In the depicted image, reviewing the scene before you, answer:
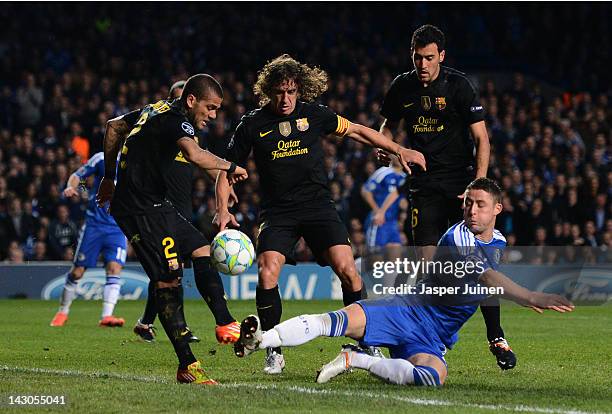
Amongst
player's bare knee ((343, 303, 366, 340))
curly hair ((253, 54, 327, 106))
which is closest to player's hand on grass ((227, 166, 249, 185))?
curly hair ((253, 54, 327, 106))

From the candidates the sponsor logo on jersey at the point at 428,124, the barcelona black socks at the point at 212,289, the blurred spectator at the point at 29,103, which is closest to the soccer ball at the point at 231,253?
the barcelona black socks at the point at 212,289

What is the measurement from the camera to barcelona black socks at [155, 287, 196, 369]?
748 cm

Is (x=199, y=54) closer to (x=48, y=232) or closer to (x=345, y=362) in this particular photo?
(x=48, y=232)

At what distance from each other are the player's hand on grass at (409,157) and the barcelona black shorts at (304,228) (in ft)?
2.20

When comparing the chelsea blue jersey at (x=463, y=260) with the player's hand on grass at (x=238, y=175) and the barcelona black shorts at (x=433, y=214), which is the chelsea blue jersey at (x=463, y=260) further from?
the barcelona black shorts at (x=433, y=214)

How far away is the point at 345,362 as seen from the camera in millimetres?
7328

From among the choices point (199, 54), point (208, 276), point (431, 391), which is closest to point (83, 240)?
point (208, 276)

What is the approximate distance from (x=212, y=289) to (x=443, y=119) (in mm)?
2324

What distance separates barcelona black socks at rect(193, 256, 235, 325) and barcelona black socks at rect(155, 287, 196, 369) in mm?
1296

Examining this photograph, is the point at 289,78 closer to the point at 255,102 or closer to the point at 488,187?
the point at 488,187

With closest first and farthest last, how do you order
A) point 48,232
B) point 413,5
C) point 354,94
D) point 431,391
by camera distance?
1. point 431,391
2. point 48,232
3. point 354,94
4. point 413,5

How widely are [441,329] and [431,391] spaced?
2.08 feet

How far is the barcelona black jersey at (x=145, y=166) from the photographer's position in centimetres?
779

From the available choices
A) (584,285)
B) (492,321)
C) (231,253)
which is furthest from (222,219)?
(584,285)
